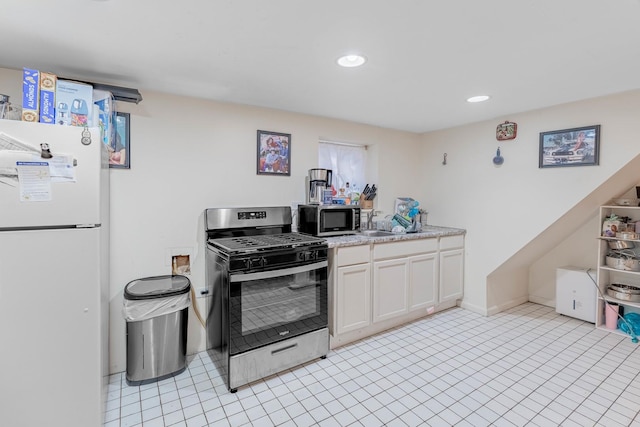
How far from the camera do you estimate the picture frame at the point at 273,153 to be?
2748 mm

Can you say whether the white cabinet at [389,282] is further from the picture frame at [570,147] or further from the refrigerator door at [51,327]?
the refrigerator door at [51,327]

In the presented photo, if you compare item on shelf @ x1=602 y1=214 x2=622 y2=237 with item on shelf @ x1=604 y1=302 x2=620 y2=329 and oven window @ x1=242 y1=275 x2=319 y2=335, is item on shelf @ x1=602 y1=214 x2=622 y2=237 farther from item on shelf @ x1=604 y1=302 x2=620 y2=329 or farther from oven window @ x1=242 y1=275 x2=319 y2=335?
oven window @ x1=242 y1=275 x2=319 y2=335

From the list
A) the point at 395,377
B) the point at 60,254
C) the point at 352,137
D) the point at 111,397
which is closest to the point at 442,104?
the point at 352,137

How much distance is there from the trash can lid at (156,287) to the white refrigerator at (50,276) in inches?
17.1

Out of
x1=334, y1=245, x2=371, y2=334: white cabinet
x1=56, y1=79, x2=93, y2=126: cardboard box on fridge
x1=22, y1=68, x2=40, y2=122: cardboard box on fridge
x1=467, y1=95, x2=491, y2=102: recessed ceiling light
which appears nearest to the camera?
x1=22, y1=68, x2=40, y2=122: cardboard box on fridge

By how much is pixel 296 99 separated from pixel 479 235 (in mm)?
2412

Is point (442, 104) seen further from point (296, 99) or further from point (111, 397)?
point (111, 397)

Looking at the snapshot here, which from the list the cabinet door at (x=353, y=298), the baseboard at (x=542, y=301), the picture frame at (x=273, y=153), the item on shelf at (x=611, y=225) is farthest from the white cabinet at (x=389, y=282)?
the item on shelf at (x=611, y=225)

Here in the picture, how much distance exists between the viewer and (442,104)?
266 centimetres

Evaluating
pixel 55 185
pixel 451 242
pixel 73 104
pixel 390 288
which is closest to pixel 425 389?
pixel 390 288

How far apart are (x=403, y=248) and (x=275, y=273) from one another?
1385 millimetres

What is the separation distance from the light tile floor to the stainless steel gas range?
16 cm

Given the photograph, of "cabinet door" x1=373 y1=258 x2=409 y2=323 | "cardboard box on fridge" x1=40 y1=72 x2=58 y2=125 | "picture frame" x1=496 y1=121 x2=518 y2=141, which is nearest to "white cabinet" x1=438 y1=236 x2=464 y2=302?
"cabinet door" x1=373 y1=258 x2=409 y2=323

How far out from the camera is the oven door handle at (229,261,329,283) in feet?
6.52
